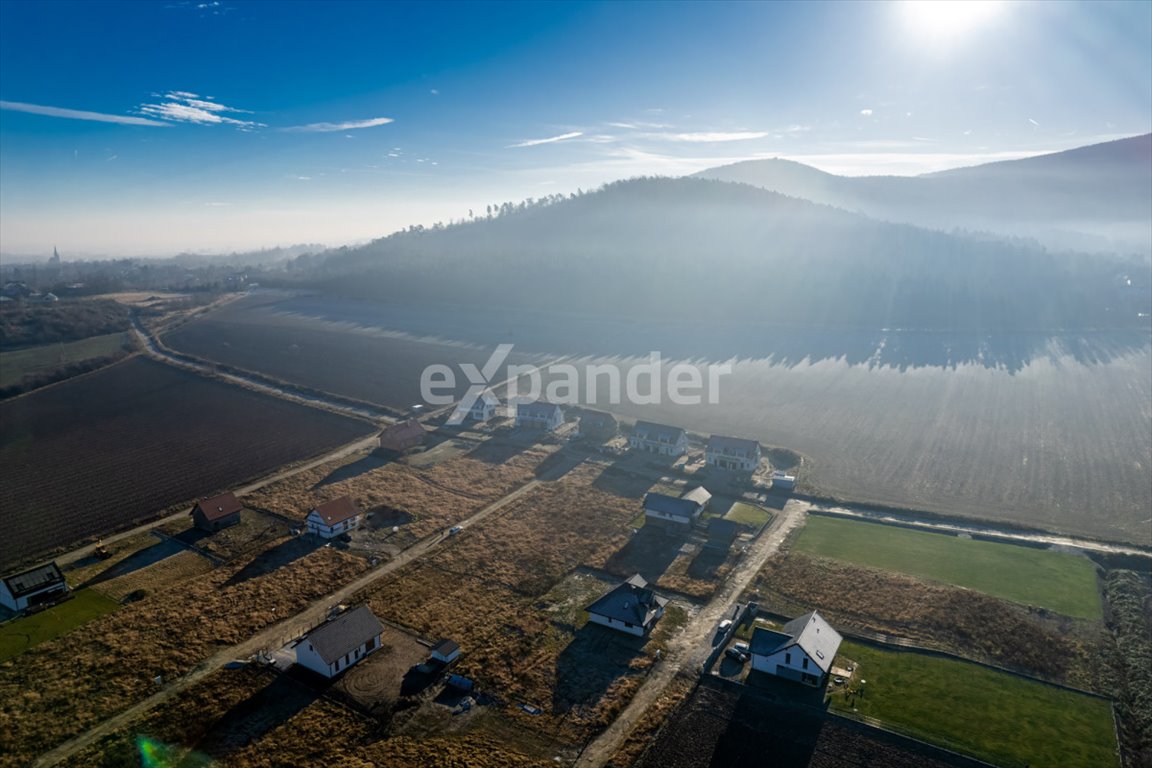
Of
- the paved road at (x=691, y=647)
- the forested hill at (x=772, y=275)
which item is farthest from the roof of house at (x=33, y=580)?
the forested hill at (x=772, y=275)

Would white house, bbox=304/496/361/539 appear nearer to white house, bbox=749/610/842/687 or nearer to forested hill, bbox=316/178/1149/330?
white house, bbox=749/610/842/687

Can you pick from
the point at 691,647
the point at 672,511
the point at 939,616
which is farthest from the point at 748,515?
the point at 691,647

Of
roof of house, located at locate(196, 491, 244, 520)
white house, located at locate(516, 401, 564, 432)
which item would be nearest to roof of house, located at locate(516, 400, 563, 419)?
white house, located at locate(516, 401, 564, 432)

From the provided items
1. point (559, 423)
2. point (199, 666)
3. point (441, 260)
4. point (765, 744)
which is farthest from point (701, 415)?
point (441, 260)

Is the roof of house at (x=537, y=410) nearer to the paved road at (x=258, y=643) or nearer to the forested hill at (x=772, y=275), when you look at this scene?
the paved road at (x=258, y=643)

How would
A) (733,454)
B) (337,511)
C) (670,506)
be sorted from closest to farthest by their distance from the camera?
(337,511), (670,506), (733,454)

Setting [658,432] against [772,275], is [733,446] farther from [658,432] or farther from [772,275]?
[772,275]
